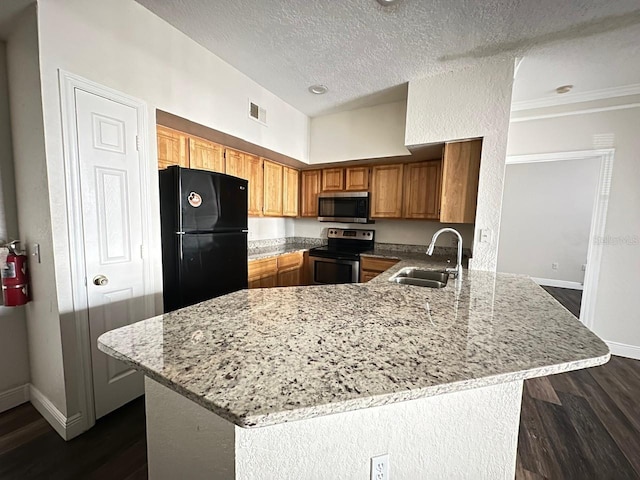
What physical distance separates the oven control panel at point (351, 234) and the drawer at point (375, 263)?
602mm

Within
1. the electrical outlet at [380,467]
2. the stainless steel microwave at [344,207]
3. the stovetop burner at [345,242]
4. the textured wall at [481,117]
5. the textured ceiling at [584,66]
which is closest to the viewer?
the electrical outlet at [380,467]

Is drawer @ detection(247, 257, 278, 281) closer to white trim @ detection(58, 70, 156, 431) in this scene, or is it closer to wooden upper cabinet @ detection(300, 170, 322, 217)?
wooden upper cabinet @ detection(300, 170, 322, 217)

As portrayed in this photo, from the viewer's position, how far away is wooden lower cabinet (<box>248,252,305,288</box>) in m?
2.97

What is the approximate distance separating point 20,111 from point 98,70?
1.79 feet

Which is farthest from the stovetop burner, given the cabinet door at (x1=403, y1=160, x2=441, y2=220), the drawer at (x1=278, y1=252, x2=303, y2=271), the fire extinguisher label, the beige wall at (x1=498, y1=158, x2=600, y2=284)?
the beige wall at (x1=498, y1=158, x2=600, y2=284)

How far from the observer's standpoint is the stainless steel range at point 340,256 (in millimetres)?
3342

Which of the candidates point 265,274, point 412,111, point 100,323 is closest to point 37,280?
point 100,323

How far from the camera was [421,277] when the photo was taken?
2387 mm

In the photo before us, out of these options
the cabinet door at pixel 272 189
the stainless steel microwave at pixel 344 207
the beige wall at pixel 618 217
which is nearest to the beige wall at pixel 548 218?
the beige wall at pixel 618 217

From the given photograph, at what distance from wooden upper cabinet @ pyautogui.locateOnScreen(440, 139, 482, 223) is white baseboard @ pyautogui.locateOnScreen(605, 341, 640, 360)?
7.03 ft

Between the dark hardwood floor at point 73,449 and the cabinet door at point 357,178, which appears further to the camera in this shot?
the cabinet door at point 357,178

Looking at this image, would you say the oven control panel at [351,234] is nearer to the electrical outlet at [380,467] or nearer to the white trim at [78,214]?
the white trim at [78,214]

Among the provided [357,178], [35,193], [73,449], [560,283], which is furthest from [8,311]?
[560,283]

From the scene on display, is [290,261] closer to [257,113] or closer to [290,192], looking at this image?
[290,192]
